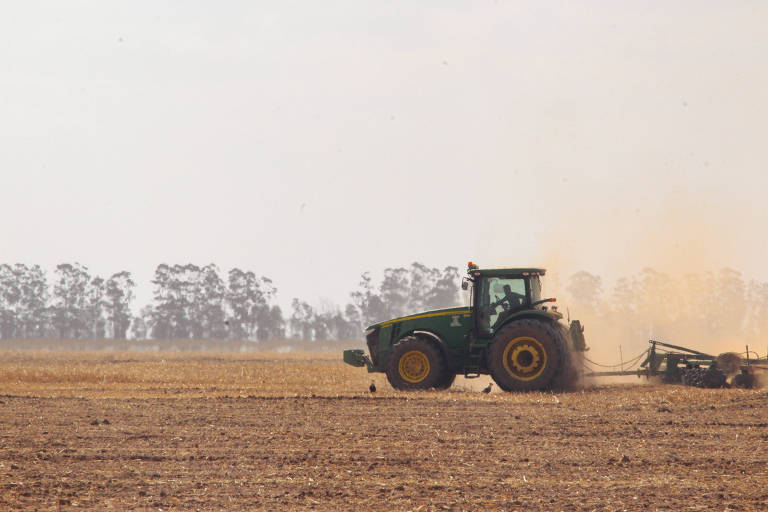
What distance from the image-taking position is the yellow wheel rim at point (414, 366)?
65.9ft

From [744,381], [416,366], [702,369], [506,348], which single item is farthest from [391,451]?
[744,381]

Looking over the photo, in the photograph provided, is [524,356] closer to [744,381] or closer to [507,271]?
[507,271]

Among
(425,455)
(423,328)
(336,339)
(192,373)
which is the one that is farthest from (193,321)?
(425,455)

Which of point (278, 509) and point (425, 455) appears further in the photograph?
point (425, 455)

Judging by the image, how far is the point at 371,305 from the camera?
458 ft

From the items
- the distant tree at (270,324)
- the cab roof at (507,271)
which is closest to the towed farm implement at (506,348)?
the cab roof at (507,271)

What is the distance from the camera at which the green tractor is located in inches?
752

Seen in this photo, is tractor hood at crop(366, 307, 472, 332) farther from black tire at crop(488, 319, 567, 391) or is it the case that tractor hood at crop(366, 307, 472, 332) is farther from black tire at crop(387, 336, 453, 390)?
black tire at crop(488, 319, 567, 391)

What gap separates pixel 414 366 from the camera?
66.3ft

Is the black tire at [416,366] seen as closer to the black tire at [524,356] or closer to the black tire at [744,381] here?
the black tire at [524,356]

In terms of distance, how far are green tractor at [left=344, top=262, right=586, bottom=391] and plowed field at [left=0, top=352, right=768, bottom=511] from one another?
2.25ft

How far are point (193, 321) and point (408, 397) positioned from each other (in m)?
123

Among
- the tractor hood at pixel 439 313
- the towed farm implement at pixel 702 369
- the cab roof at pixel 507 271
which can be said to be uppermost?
the cab roof at pixel 507 271

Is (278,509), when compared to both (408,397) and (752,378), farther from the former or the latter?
(752,378)
